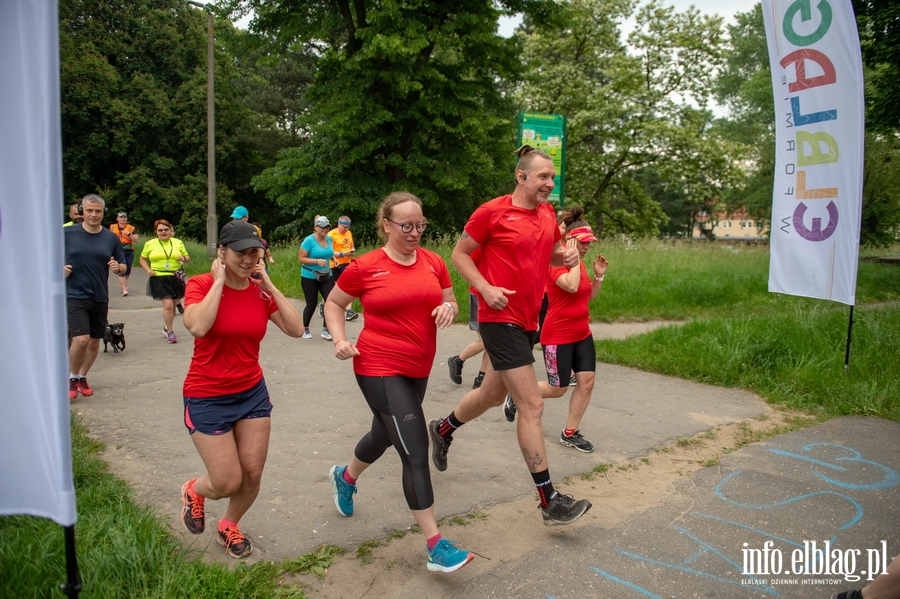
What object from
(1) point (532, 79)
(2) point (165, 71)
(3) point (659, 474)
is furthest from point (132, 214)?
(3) point (659, 474)

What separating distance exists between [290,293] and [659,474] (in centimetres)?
1142

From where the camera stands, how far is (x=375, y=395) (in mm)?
3576

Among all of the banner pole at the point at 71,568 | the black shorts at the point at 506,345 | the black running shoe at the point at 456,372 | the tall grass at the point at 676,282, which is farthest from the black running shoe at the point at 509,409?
the tall grass at the point at 676,282

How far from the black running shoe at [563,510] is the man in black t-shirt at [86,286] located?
5099 mm

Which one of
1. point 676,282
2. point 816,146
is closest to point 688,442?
point 816,146

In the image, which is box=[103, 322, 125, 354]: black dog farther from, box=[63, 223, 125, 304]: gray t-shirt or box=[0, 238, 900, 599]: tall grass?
box=[0, 238, 900, 599]: tall grass

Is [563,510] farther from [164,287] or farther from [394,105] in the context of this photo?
[394,105]

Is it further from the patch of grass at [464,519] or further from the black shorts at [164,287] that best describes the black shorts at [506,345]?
the black shorts at [164,287]

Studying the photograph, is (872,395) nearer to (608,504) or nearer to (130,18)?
(608,504)

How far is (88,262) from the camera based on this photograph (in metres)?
6.77

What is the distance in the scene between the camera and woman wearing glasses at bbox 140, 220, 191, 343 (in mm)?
9492

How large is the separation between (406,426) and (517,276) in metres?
1.19

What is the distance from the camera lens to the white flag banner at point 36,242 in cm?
228

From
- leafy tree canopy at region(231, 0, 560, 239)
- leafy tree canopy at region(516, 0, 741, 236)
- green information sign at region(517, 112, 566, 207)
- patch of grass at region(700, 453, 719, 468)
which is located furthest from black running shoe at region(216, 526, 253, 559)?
leafy tree canopy at region(516, 0, 741, 236)
